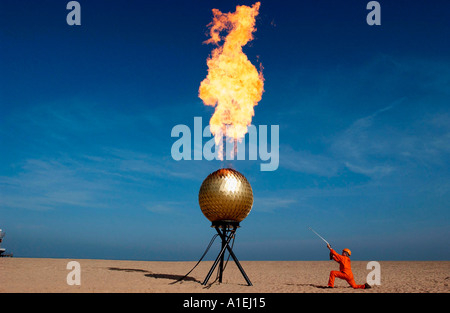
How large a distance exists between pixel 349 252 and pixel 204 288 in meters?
7.51

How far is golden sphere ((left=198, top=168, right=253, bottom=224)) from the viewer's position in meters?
17.1

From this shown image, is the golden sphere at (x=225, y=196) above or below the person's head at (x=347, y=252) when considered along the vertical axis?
above

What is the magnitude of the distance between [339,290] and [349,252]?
192 centimetres

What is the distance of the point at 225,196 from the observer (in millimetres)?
17047

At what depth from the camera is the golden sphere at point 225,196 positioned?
17109 millimetres

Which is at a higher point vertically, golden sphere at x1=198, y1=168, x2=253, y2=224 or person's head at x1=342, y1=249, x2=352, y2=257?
golden sphere at x1=198, y1=168, x2=253, y2=224
